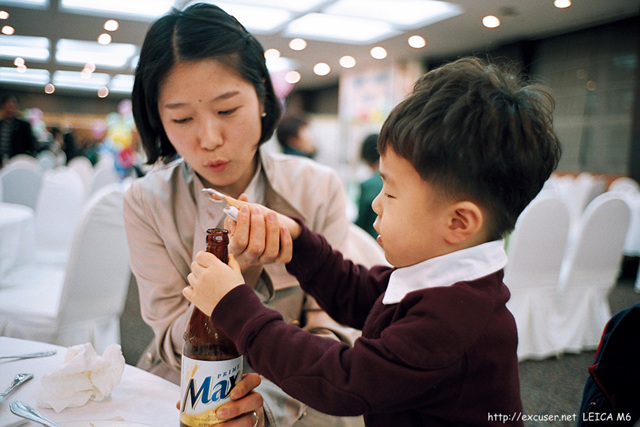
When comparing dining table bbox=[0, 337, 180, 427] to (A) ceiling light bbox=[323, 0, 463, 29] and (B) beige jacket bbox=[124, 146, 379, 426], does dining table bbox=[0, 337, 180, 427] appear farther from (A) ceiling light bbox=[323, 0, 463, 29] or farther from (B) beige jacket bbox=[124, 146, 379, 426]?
(A) ceiling light bbox=[323, 0, 463, 29]

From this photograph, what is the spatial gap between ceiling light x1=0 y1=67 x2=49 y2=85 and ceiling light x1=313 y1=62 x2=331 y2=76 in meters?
9.16

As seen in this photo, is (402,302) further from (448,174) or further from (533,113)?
(533,113)

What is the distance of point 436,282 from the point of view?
662 millimetres

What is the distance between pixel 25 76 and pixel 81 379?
882mm

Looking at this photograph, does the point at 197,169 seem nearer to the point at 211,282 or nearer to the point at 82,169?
the point at 211,282

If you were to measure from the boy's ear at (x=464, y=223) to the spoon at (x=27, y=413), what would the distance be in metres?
0.63

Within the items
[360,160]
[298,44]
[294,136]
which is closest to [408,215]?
[360,160]

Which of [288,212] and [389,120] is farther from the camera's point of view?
[288,212]

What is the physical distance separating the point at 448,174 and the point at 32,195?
14.1 feet

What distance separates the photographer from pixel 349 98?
12.2 meters

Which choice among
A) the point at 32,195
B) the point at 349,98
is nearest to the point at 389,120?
the point at 32,195

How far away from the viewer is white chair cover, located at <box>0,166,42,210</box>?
378 cm

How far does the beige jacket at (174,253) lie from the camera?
1.06 meters

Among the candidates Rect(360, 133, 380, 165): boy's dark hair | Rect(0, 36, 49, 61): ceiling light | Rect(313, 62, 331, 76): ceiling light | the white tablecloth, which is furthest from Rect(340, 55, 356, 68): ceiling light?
Rect(0, 36, 49, 61): ceiling light
